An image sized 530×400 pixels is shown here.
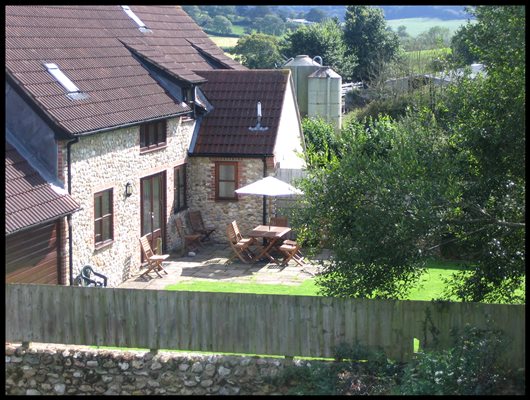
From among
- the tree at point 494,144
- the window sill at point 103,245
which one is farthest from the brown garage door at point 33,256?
the tree at point 494,144

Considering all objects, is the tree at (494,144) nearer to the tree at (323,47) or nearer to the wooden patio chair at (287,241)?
the wooden patio chair at (287,241)

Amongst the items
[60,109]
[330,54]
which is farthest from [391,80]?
[60,109]

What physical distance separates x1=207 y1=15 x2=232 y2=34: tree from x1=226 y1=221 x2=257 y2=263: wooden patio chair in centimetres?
6588

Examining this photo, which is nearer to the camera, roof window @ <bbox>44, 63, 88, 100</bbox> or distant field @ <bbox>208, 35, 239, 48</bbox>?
roof window @ <bbox>44, 63, 88, 100</bbox>

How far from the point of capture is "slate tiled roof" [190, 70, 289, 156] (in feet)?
85.8

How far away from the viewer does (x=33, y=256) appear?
17750 millimetres

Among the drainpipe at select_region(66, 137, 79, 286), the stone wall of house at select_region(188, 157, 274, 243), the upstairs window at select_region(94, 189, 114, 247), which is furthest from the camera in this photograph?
the stone wall of house at select_region(188, 157, 274, 243)

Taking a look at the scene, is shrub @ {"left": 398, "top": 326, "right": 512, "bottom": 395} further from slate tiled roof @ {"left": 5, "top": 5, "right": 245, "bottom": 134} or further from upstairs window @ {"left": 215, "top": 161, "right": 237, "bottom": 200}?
upstairs window @ {"left": 215, "top": 161, "right": 237, "bottom": 200}

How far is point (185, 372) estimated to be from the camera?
14352 mm

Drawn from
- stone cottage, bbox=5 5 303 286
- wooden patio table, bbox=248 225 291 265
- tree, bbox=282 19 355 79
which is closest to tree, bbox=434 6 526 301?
stone cottage, bbox=5 5 303 286

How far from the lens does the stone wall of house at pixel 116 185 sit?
19656 mm

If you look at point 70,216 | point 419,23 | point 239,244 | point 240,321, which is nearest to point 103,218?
point 70,216

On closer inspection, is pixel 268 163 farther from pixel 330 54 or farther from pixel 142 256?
pixel 330 54

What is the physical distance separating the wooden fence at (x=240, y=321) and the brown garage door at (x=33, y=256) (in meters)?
1.90
